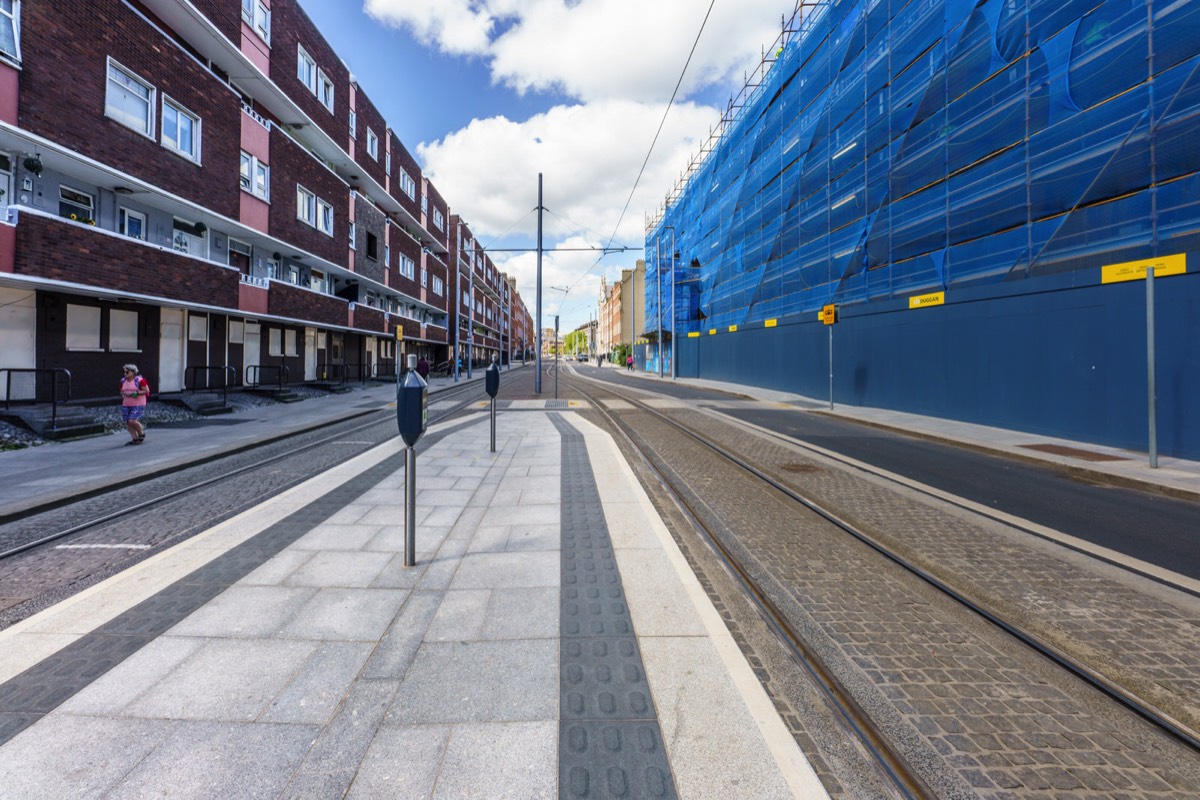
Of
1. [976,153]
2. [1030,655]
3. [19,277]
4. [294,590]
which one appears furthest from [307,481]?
[976,153]

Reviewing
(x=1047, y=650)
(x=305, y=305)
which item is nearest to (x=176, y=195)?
(x=305, y=305)

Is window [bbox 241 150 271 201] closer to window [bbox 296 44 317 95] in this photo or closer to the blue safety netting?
window [bbox 296 44 317 95]

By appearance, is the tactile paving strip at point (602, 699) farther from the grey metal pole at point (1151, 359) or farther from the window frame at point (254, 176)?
the window frame at point (254, 176)

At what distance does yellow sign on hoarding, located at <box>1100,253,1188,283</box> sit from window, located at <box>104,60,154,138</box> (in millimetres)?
21820

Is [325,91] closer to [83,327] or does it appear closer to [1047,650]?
[83,327]

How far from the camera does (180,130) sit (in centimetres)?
1427

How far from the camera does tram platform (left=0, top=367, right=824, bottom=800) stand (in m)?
2.01

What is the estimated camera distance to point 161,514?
5.55 meters

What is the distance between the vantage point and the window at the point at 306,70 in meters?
20.7

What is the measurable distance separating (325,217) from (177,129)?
8.84 metres

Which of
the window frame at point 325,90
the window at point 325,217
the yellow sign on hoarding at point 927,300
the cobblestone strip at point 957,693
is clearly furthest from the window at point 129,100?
the yellow sign on hoarding at point 927,300

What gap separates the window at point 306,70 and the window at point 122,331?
12.8 metres

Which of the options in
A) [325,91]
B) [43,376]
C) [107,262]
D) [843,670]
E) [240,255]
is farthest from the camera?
[325,91]

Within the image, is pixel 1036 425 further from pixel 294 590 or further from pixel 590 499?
pixel 294 590
